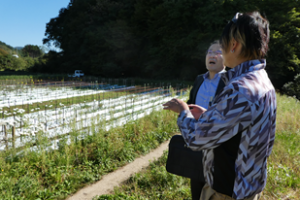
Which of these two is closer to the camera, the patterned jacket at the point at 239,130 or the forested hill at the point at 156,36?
the patterned jacket at the point at 239,130

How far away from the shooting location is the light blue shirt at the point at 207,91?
2237 millimetres

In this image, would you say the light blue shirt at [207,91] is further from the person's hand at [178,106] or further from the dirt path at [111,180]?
the dirt path at [111,180]

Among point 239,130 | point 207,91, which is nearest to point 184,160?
point 239,130

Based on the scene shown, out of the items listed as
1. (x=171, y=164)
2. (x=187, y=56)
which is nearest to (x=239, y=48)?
(x=171, y=164)

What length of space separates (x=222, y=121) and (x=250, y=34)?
15.9 inches

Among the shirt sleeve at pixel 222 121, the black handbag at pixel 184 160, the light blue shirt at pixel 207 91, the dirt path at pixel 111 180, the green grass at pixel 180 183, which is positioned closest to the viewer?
the shirt sleeve at pixel 222 121

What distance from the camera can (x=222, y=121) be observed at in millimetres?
877

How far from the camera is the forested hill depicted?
1759 cm

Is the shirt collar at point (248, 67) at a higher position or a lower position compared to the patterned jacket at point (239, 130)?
higher

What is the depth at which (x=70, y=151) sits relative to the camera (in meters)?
3.45

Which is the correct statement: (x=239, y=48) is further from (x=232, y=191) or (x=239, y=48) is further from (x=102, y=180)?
(x=102, y=180)

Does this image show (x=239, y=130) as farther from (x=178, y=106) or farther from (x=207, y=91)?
(x=207, y=91)

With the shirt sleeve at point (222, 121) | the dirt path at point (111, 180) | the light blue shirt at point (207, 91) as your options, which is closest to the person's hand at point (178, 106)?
the shirt sleeve at point (222, 121)

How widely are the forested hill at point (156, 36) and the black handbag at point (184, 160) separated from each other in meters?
18.1
